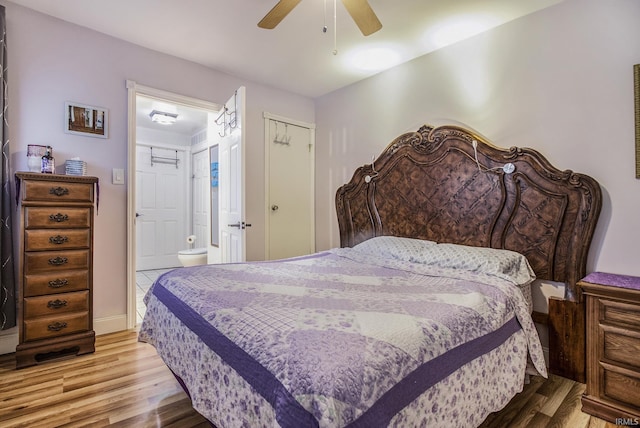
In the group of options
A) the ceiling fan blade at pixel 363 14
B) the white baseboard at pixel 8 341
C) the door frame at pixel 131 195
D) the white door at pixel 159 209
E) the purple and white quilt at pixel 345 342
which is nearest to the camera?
the purple and white quilt at pixel 345 342

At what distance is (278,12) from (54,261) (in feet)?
7.61

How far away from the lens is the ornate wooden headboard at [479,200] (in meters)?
2.09

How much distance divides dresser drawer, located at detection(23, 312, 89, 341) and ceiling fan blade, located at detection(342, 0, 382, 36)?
2816 mm

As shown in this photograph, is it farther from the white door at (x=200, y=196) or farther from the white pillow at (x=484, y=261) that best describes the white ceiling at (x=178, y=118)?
the white pillow at (x=484, y=261)

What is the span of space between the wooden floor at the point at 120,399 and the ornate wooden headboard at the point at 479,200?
0.71 meters

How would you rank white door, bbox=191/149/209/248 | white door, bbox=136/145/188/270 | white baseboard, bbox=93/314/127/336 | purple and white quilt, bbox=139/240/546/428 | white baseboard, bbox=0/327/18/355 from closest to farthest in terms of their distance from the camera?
purple and white quilt, bbox=139/240/546/428 → white baseboard, bbox=0/327/18/355 → white baseboard, bbox=93/314/127/336 → white door, bbox=136/145/188/270 → white door, bbox=191/149/209/248

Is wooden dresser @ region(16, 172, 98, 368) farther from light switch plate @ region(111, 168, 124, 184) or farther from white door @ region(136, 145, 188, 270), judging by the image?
white door @ region(136, 145, 188, 270)

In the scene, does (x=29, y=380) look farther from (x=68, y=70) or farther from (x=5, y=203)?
(x=68, y=70)

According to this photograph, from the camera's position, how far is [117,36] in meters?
2.76

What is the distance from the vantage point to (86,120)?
8.72 ft

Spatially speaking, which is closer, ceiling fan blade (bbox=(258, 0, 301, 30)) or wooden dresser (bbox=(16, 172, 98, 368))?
ceiling fan blade (bbox=(258, 0, 301, 30))

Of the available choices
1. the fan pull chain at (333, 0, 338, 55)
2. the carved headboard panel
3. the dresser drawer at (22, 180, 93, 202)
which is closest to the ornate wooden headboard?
the carved headboard panel

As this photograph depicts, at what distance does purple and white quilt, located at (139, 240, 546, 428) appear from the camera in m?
0.89

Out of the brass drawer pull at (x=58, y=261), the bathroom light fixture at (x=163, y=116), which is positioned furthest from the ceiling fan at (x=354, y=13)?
the bathroom light fixture at (x=163, y=116)
